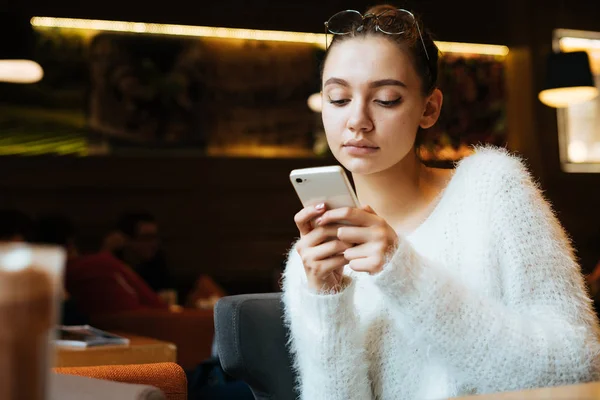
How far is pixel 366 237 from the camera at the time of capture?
1289mm

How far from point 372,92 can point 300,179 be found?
38 cm

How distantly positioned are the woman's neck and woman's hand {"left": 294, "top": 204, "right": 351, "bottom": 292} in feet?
0.94

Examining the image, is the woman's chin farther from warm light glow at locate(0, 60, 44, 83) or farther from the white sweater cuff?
warm light glow at locate(0, 60, 44, 83)

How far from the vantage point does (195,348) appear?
4.50 meters

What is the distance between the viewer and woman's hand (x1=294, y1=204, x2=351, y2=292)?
4.45ft

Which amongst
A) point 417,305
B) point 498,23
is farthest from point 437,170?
point 498,23

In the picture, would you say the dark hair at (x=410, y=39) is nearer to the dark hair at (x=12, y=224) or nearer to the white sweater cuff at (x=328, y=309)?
the white sweater cuff at (x=328, y=309)

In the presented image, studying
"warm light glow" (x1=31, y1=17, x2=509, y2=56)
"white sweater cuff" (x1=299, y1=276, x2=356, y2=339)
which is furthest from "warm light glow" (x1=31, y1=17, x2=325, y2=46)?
"white sweater cuff" (x1=299, y1=276, x2=356, y2=339)

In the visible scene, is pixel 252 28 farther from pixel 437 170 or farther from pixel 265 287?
pixel 437 170

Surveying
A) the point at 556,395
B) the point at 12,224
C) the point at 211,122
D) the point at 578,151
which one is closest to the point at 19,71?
the point at 12,224

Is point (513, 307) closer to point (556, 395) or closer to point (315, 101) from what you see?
point (556, 395)

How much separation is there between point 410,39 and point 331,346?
2.17 feet

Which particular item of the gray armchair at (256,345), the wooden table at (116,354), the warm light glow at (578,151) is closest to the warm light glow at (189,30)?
the warm light glow at (578,151)

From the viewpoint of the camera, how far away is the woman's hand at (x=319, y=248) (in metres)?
1.36
